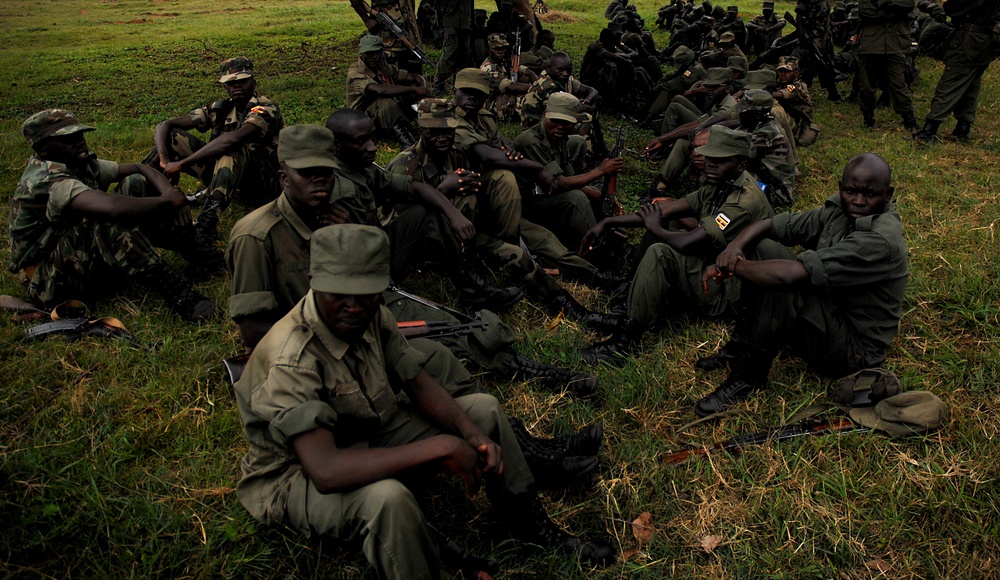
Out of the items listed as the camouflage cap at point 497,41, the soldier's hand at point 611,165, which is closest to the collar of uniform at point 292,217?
the soldier's hand at point 611,165

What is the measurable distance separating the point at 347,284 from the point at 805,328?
2.92m

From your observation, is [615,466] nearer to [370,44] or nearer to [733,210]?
[733,210]

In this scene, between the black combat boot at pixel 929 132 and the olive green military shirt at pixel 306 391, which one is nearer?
the olive green military shirt at pixel 306 391

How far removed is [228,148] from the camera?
19.3ft

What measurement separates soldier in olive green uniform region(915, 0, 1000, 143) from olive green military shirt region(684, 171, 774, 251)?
6350mm

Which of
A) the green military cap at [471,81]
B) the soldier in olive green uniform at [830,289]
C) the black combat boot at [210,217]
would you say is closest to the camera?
the soldier in olive green uniform at [830,289]

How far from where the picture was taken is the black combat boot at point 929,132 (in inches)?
366

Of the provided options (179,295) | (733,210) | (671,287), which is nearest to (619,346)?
(671,287)

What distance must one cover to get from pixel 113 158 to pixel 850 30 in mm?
15491

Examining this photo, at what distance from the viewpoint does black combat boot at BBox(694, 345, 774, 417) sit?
4.01 metres

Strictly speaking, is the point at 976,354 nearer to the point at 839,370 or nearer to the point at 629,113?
the point at 839,370

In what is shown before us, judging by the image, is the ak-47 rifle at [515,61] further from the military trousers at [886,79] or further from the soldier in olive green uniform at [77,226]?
the soldier in olive green uniform at [77,226]

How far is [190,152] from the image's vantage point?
20.5ft

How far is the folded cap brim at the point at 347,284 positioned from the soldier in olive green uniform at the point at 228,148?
3681mm
